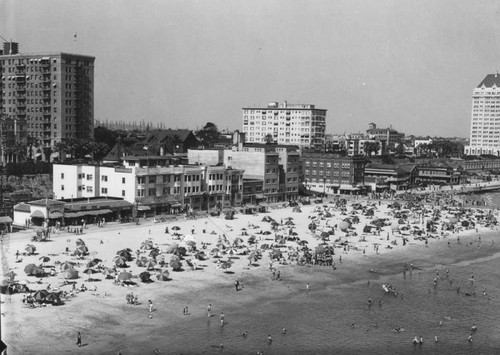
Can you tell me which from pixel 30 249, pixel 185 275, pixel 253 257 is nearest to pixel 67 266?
pixel 30 249

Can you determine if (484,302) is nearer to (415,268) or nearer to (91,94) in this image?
(415,268)

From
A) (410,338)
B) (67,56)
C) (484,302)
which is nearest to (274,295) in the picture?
(410,338)

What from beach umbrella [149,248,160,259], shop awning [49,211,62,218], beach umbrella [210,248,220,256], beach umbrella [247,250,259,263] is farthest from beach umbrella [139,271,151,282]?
shop awning [49,211,62,218]

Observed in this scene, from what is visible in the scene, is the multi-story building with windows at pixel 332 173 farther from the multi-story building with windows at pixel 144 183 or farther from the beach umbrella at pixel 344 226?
the beach umbrella at pixel 344 226

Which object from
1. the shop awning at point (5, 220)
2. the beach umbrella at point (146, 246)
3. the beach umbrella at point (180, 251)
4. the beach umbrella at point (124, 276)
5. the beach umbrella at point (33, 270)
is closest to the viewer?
the beach umbrella at point (124, 276)

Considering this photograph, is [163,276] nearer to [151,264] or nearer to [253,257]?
[151,264]

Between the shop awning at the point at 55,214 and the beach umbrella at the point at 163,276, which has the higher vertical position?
the shop awning at the point at 55,214

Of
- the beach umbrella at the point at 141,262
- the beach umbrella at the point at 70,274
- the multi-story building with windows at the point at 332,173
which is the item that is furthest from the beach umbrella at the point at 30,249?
the multi-story building with windows at the point at 332,173

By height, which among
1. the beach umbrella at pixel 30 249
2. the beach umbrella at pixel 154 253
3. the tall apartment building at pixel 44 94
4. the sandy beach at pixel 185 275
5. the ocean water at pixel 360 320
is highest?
the tall apartment building at pixel 44 94
